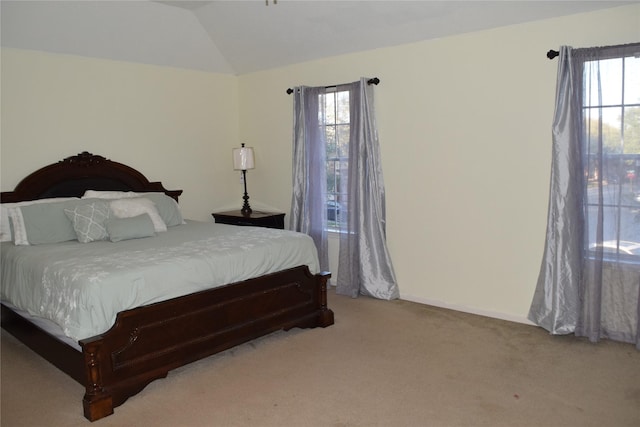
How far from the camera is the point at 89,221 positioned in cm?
378

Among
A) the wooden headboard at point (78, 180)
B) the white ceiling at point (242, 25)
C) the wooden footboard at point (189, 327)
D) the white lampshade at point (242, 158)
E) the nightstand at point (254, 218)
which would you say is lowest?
the wooden footboard at point (189, 327)

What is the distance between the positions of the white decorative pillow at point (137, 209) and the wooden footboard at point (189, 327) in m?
1.22

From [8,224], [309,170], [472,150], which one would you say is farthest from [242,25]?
[8,224]

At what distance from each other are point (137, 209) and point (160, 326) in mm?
1477

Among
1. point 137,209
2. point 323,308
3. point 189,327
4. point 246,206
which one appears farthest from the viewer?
point 246,206

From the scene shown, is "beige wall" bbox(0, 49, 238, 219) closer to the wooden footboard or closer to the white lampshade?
the white lampshade

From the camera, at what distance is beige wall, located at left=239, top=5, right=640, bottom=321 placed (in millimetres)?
3611

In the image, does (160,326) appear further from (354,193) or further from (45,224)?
(354,193)

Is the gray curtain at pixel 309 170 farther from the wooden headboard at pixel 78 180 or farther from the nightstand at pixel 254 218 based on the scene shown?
the wooden headboard at pixel 78 180

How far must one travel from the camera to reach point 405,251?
4473mm

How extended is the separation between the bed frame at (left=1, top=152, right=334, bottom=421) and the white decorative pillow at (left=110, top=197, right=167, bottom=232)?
601mm

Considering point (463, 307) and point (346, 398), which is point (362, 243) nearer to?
point (463, 307)

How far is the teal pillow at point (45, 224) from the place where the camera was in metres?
3.67

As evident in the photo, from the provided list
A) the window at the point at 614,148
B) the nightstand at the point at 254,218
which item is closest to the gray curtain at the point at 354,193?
the nightstand at the point at 254,218
